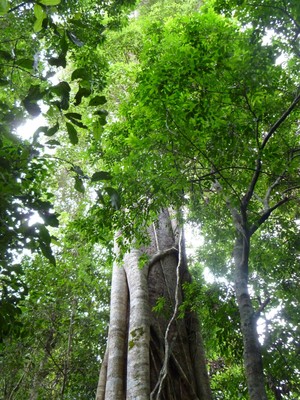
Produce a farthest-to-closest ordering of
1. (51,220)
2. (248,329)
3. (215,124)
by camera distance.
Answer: (215,124) → (248,329) → (51,220)

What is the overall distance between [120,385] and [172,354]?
27.2 inches

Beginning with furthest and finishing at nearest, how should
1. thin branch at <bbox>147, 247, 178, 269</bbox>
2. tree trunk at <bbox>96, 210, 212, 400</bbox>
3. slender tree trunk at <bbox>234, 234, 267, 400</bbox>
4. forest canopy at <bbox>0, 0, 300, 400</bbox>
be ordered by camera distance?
thin branch at <bbox>147, 247, 178, 269</bbox>, tree trunk at <bbox>96, 210, 212, 400</bbox>, forest canopy at <bbox>0, 0, 300, 400</bbox>, slender tree trunk at <bbox>234, 234, 267, 400</bbox>

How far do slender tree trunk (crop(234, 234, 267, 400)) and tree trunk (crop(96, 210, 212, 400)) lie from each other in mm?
1065

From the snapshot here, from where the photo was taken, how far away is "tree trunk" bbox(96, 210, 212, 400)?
4.11 m

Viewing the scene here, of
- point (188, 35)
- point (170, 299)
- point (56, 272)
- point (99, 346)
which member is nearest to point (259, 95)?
point (188, 35)

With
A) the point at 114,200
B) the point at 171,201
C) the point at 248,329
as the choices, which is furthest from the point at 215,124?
the point at 114,200

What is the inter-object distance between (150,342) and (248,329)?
1.76 m

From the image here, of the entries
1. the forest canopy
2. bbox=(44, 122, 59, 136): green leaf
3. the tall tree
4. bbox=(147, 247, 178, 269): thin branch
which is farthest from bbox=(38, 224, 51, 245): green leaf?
bbox=(147, 247, 178, 269): thin branch

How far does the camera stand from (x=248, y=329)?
3.07 m

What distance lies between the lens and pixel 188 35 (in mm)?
4359

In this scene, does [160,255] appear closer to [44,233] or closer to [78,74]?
[44,233]

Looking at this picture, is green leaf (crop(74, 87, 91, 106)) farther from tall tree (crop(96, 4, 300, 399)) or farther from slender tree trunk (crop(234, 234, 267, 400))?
slender tree trunk (crop(234, 234, 267, 400))

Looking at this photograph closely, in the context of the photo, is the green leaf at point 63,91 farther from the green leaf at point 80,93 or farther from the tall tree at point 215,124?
the tall tree at point 215,124

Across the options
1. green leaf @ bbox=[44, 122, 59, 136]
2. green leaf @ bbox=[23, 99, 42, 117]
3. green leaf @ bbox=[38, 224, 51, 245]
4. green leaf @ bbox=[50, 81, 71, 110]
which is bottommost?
green leaf @ bbox=[38, 224, 51, 245]
